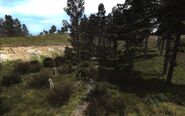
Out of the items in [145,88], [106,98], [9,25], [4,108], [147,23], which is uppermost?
[147,23]

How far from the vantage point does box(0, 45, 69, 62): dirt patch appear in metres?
52.9

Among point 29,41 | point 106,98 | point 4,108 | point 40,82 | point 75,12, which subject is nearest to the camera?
point 4,108

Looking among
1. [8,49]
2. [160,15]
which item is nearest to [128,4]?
[160,15]

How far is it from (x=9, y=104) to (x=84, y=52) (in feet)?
163

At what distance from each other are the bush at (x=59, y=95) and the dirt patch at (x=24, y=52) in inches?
1069

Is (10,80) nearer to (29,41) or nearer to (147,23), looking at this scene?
(147,23)

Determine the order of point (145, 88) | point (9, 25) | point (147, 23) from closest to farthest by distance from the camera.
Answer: point (145, 88) → point (147, 23) → point (9, 25)

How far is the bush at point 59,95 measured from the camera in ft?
82.7

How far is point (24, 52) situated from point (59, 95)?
32.9 metres

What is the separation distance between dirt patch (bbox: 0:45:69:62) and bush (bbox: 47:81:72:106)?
2714 cm

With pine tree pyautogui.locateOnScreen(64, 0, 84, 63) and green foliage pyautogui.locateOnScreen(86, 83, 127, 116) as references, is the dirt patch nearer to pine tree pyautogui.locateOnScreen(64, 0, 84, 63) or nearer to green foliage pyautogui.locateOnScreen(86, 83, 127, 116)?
pine tree pyautogui.locateOnScreen(64, 0, 84, 63)

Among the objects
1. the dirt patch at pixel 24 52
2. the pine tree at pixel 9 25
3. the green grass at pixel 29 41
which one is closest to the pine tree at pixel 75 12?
the dirt patch at pixel 24 52

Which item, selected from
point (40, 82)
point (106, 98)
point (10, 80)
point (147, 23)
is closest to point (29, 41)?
point (147, 23)

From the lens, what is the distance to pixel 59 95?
83.6 ft
